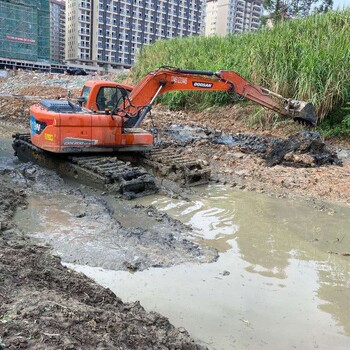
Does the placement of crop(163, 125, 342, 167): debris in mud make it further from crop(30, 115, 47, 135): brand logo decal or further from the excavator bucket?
crop(30, 115, 47, 135): brand logo decal

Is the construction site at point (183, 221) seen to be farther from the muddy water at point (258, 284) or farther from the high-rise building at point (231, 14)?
the high-rise building at point (231, 14)

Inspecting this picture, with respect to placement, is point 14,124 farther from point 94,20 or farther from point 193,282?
point 94,20

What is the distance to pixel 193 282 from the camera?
393 cm

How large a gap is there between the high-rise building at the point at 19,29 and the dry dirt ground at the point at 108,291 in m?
49.8

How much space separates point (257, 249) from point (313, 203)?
7.25ft

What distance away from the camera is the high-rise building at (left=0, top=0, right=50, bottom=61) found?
58.6 m

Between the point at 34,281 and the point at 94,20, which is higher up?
the point at 94,20

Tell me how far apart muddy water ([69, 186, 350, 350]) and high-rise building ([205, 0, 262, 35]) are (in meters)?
103

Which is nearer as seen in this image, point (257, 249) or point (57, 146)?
point (257, 249)

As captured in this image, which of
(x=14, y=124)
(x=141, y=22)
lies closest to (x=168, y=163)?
(x=14, y=124)

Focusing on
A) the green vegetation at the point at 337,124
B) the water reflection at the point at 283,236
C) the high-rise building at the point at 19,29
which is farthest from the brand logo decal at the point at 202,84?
the high-rise building at the point at 19,29

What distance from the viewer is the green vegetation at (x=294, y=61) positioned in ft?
34.3

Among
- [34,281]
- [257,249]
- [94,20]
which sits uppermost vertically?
[94,20]

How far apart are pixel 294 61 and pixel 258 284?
353 inches
